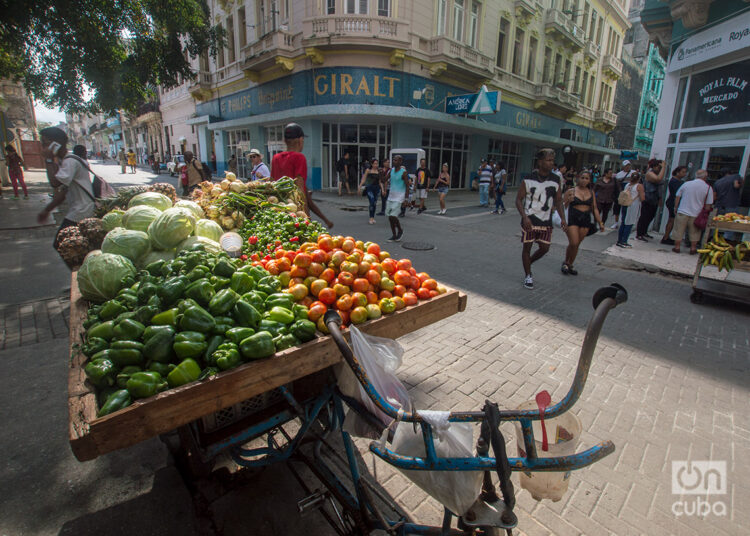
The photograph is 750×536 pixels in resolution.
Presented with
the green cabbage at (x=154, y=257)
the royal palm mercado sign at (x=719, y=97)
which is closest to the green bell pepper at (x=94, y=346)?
the green cabbage at (x=154, y=257)

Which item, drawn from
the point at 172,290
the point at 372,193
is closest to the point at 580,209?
the point at 372,193

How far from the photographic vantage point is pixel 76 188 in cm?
515

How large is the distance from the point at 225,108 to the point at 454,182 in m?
15.8

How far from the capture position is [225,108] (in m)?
24.9

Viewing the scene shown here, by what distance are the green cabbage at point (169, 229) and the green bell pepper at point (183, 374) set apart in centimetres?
158

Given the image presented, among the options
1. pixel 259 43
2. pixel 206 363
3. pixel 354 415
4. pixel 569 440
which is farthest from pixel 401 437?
pixel 259 43

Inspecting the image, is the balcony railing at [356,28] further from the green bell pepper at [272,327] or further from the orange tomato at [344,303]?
the green bell pepper at [272,327]

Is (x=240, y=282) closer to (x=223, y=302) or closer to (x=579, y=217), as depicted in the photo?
(x=223, y=302)

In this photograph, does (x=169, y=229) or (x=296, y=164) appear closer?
(x=169, y=229)

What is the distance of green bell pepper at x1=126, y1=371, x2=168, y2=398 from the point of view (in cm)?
138

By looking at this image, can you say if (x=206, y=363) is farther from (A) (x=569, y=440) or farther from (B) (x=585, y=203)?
(B) (x=585, y=203)

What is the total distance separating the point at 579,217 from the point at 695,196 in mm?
3475

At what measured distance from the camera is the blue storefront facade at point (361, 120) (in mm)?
16891

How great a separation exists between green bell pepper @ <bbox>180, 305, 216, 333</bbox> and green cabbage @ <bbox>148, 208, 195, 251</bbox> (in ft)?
4.40
